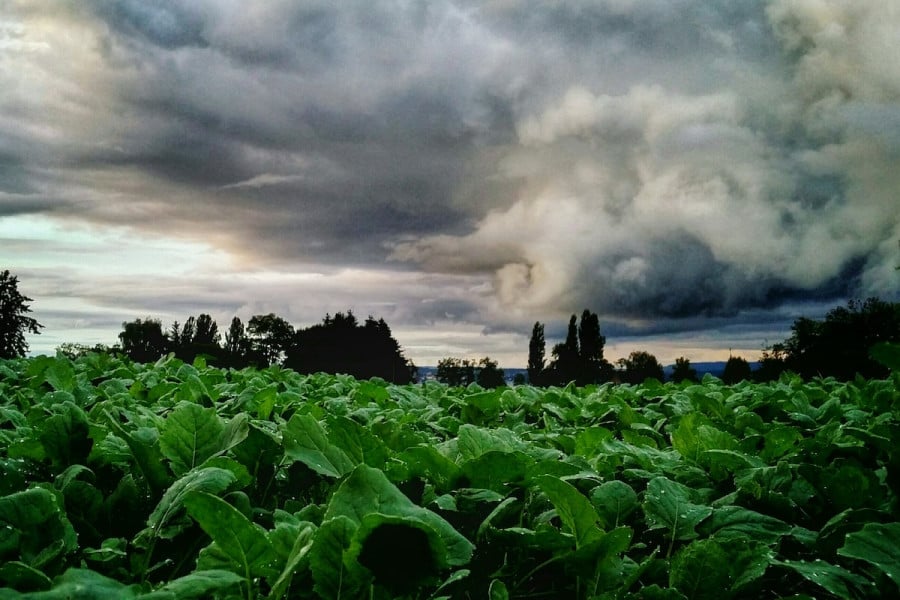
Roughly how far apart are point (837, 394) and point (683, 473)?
333 centimetres

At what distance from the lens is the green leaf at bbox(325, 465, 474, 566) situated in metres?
1.26

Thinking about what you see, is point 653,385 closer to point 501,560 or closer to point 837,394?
point 837,394

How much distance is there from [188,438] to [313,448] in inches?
16.4

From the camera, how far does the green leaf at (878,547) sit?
130cm

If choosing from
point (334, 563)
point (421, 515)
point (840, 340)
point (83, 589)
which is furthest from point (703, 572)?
point (840, 340)

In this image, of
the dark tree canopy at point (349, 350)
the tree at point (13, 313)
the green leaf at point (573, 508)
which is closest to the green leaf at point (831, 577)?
the green leaf at point (573, 508)

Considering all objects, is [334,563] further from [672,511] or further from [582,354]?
[582,354]

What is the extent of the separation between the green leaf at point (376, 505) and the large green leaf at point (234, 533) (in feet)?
0.45

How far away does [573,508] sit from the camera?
1407mm

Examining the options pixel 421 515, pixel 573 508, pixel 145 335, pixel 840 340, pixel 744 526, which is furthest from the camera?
pixel 145 335

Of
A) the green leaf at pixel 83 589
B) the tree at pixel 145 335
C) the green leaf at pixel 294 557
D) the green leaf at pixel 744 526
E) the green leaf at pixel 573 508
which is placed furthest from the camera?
the tree at pixel 145 335

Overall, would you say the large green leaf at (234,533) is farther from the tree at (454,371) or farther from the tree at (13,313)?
the tree at (454,371)

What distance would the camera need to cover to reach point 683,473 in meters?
2.08

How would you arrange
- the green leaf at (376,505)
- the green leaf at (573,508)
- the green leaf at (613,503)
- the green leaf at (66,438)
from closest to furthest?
the green leaf at (376,505), the green leaf at (573,508), the green leaf at (613,503), the green leaf at (66,438)
